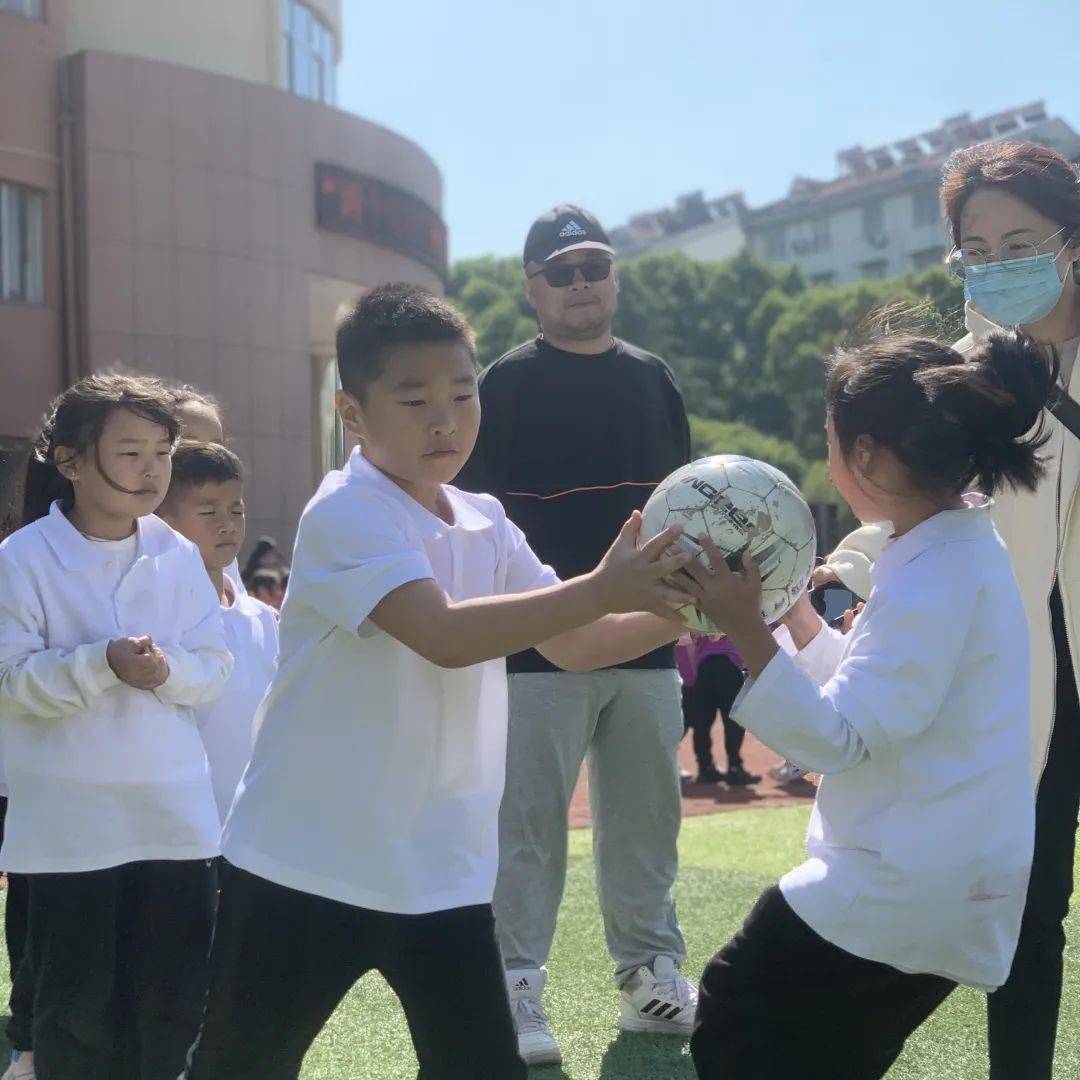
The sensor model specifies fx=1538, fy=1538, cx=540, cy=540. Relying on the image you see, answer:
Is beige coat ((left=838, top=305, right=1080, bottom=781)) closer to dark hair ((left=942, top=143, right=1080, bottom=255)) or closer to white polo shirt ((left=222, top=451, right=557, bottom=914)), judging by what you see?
dark hair ((left=942, top=143, right=1080, bottom=255))

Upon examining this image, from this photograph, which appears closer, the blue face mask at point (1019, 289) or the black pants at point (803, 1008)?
the black pants at point (803, 1008)

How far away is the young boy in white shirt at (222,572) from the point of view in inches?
185

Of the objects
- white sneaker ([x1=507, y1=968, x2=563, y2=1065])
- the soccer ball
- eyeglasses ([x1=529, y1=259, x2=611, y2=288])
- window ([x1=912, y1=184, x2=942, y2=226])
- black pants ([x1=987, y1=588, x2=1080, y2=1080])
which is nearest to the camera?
the soccer ball

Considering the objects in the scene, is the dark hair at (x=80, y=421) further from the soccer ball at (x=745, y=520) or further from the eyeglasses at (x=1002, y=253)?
the eyeglasses at (x=1002, y=253)

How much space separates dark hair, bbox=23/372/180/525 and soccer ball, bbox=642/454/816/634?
1767 mm

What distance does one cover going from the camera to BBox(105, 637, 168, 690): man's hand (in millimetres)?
3803

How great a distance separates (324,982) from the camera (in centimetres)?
279

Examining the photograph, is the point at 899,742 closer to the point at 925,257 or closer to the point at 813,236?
the point at 925,257

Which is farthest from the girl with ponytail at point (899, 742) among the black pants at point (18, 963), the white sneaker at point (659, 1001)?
the black pants at point (18, 963)

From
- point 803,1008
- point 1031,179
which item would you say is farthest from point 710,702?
point 803,1008

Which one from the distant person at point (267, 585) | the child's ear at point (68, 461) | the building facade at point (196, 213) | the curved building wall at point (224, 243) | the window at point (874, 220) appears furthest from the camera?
the window at point (874, 220)

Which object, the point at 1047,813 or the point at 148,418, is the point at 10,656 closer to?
the point at 148,418

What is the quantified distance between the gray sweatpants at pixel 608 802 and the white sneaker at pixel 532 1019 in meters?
0.14

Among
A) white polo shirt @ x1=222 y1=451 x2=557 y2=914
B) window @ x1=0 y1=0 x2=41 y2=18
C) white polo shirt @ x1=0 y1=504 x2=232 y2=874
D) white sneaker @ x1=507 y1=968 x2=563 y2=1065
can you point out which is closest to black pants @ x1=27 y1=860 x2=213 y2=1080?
white polo shirt @ x1=0 y1=504 x2=232 y2=874
